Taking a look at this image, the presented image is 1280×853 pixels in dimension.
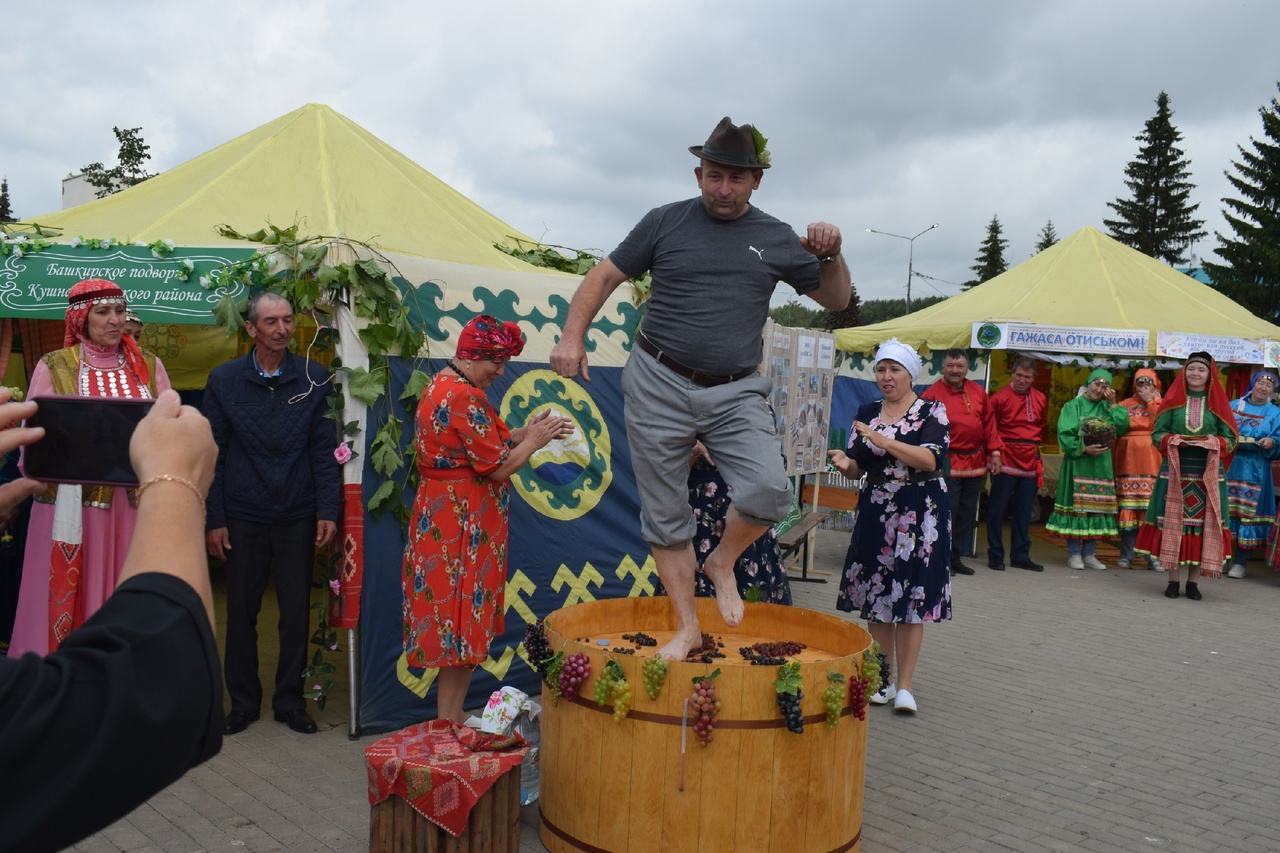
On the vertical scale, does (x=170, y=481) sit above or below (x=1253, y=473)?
above

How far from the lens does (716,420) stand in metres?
3.85

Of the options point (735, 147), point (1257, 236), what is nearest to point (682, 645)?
point (735, 147)

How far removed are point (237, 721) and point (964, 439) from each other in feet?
23.8

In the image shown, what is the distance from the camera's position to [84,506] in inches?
184

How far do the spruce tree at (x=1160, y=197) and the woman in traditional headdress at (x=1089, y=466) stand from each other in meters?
33.6

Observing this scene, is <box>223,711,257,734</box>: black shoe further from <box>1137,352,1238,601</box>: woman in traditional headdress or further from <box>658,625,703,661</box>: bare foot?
<box>1137,352,1238,601</box>: woman in traditional headdress

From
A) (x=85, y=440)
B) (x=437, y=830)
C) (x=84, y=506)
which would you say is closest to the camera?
(x=85, y=440)

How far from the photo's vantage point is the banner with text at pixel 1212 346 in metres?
11.9

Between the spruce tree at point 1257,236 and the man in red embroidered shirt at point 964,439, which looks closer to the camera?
the man in red embroidered shirt at point 964,439

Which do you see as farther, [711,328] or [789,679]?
[711,328]

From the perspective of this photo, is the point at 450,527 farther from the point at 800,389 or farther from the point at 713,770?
the point at 800,389

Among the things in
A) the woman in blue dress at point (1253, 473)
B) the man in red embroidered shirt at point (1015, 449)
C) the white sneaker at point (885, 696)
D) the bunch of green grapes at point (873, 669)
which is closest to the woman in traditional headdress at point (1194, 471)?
the woman in blue dress at point (1253, 473)

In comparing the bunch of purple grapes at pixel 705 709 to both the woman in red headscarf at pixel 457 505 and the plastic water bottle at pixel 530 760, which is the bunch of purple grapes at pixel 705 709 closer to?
the plastic water bottle at pixel 530 760

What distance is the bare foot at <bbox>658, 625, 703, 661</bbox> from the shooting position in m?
3.94
